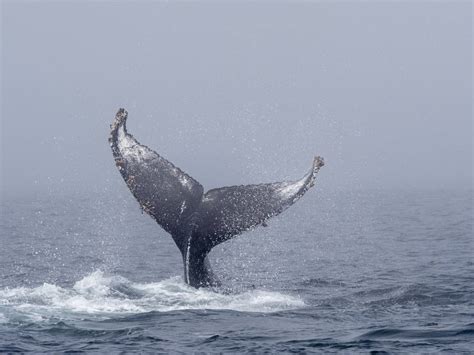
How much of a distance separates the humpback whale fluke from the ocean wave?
1.24 metres

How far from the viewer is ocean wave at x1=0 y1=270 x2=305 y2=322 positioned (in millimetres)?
13125

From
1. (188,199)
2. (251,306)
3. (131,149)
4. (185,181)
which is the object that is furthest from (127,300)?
(131,149)

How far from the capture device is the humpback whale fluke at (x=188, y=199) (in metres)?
12.1

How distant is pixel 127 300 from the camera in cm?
1407

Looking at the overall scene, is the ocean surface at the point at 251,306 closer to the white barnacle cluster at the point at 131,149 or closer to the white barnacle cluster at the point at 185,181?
the white barnacle cluster at the point at 185,181

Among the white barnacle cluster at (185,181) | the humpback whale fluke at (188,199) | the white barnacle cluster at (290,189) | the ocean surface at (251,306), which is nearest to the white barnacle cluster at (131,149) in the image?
the humpback whale fluke at (188,199)

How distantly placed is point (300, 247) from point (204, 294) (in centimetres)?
1837

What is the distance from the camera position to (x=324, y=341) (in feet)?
37.1

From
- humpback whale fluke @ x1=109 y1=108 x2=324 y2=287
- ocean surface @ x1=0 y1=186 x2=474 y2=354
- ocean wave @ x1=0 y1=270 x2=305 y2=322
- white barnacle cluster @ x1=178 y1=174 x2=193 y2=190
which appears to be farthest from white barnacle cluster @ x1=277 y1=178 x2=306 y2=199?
ocean wave @ x1=0 y1=270 x2=305 y2=322

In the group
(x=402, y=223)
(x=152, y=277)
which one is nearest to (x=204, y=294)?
(x=152, y=277)

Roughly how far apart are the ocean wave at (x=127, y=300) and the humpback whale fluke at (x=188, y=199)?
1.24 metres

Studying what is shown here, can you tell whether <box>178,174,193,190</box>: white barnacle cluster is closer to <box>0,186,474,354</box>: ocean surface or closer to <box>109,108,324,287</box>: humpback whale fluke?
<box>109,108,324,287</box>: humpback whale fluke

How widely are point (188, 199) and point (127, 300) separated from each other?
2659 millimetres

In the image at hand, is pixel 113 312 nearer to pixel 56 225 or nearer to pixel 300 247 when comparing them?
pixel 300 247
